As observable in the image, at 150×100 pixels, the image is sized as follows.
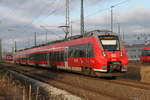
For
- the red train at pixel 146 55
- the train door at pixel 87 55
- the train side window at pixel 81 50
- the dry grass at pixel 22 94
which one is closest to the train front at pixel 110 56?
the train side window at pixel 81 50

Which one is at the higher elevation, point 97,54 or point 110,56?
point 97,54

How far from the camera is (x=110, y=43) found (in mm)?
16938

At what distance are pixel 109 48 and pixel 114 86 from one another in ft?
13.0

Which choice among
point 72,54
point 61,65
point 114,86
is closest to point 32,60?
point 61,65

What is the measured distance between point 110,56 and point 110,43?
45.7 inches

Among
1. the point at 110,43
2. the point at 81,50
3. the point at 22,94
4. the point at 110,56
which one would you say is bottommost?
the point at 22,94

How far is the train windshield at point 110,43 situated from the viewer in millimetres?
16684

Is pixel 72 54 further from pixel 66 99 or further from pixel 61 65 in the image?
pixel 66 99

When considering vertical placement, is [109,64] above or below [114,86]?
above

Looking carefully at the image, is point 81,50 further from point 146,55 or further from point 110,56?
point 146,55

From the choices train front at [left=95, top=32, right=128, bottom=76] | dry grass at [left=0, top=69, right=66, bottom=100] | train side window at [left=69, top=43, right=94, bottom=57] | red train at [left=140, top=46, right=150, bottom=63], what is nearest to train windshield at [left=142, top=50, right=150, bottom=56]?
red train at [left=140, top=46, right=150, bottom=63]

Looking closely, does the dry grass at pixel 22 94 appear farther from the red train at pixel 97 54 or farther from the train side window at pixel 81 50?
the train side window at pixel 81 50

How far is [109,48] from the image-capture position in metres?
16.7

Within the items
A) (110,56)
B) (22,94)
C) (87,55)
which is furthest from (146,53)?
(22,94)
